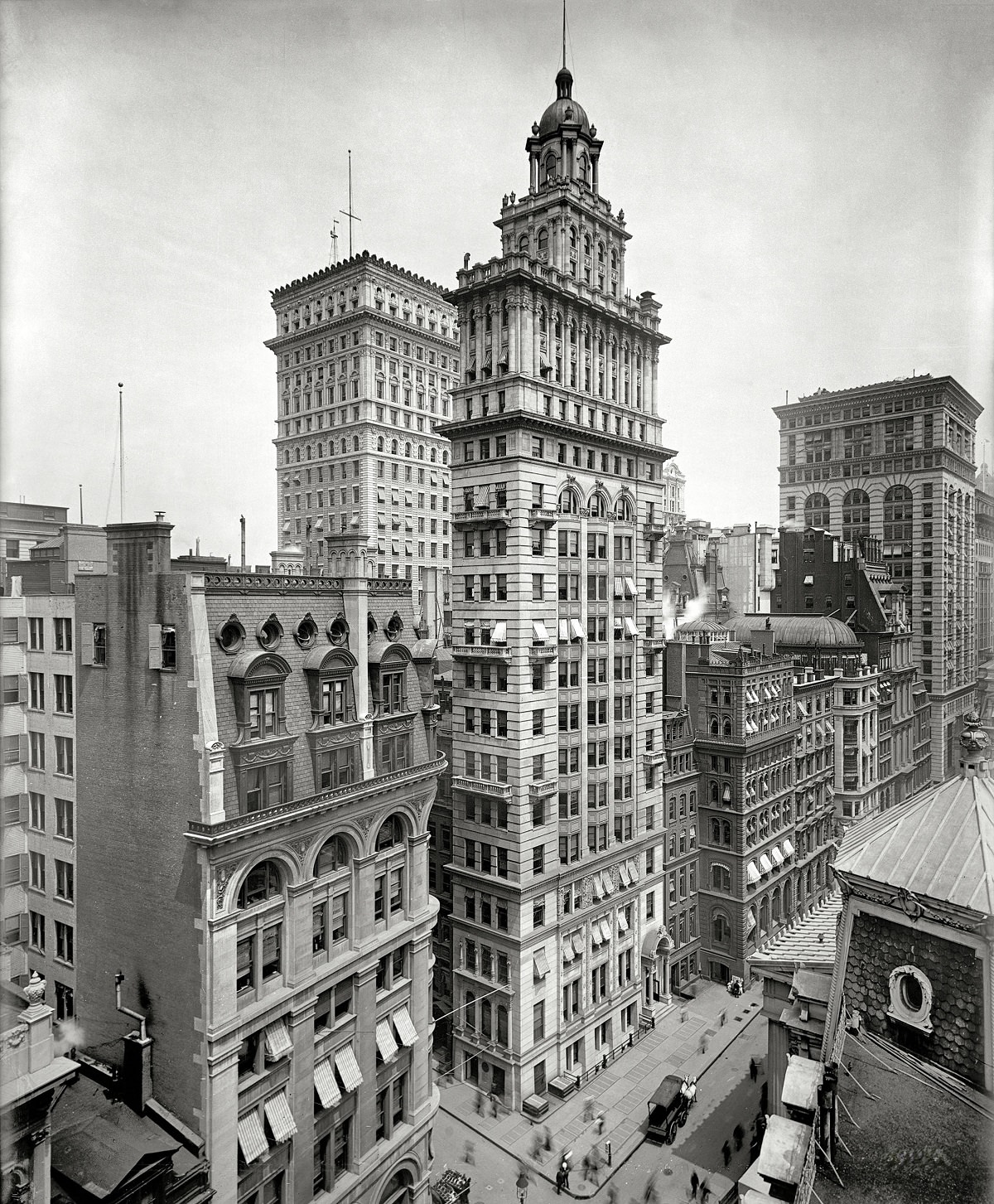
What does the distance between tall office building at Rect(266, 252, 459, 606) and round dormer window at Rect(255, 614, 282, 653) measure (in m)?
31.1

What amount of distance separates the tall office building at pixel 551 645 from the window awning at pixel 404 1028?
9121 millimetres

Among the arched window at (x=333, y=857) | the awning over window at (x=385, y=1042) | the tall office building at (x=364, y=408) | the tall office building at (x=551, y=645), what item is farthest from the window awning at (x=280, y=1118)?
the tall office building at (x=364, y=408)

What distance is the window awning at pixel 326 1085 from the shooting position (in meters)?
24.0

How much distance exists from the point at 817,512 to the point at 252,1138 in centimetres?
5897

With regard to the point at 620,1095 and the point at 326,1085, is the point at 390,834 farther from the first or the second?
the point at 620,1095

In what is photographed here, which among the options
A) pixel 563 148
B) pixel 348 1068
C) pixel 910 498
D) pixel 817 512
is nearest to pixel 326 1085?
pixel 348 1068

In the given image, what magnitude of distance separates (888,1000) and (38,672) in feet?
87.6

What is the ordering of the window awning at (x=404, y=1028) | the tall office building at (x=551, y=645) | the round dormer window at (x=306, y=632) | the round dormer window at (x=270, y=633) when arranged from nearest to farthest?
the round dormer window at (x=270, y=633), the round dormer window at (x=306, y=632), the window awning at (x=404, y=1028), the tall office building at (x=551, y=645)

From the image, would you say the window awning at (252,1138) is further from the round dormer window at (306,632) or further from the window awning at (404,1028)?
the round dormer window at (306,632)

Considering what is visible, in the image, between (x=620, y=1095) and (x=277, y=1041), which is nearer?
(x=277, y=1041)

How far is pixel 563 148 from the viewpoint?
40.3 meters

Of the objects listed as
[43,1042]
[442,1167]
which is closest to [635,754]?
[442,1167]

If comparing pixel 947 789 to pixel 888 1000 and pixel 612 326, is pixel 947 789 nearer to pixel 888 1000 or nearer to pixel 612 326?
pixel 888 1000

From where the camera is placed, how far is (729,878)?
49.1 metres
